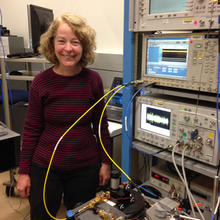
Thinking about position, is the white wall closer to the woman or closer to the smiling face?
the woman

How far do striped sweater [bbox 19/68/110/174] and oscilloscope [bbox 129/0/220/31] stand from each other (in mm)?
382

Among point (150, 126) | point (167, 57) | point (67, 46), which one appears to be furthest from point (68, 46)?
point (150, 126)

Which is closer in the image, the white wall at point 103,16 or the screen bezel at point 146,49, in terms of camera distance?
the screen bezel at point 146,49

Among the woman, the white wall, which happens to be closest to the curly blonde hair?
the woman

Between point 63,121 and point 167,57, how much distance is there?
60 cm

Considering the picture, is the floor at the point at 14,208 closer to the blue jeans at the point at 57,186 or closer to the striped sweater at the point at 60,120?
the blue jeans at the point at 57,186

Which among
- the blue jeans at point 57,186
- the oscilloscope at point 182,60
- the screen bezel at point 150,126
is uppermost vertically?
the oscilloscope at point 182,60

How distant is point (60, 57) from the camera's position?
1.20 meters

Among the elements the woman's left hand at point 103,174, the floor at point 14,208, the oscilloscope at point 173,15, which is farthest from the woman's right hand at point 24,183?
the oscilloscope at point 173,15

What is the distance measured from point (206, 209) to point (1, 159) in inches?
59.0

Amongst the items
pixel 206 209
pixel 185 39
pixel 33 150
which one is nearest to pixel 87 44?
pixel 185 39

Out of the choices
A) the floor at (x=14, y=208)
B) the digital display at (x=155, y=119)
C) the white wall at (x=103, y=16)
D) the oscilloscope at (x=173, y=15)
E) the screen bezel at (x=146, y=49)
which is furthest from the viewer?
the white wall at (x=103, y=16)

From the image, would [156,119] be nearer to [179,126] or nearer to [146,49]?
[179,126]

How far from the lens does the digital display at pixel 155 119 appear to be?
1270mm
